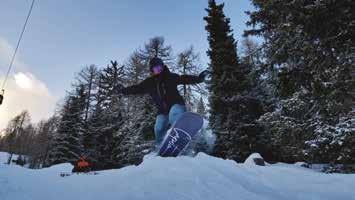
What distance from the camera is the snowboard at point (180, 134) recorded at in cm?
683

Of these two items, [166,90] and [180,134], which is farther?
[180,134]

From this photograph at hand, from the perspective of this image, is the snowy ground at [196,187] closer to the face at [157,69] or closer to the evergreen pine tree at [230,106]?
the face at [157,69]

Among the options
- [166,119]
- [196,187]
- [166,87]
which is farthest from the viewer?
[166,119]

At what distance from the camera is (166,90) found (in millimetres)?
6805

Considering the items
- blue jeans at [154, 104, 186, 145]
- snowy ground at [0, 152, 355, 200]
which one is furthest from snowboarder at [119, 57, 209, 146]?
snowy ground at [0, 152, 355, 200]

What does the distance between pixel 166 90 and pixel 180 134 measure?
1.14m

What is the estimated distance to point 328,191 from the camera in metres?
3.84

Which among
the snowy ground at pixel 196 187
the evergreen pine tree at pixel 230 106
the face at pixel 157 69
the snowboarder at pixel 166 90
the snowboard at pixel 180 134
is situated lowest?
the snowy ground at pixel 196 187

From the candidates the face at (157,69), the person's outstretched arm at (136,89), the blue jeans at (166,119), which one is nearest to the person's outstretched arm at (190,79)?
the face at (157,69)

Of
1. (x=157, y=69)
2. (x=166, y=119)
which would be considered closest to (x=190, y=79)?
(x=157, y=69)

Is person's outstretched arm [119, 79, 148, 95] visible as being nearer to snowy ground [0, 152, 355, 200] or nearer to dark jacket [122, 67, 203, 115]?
dark jacket [122, 67, 203, 115]

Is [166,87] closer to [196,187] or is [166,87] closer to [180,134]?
[180,134]

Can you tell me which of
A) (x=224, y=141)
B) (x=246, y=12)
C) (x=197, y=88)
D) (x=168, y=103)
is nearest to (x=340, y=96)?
(x=168, y=103)

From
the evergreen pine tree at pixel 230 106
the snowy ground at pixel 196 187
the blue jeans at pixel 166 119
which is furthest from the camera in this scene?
the evergreen pine tree at pixel 230 106
